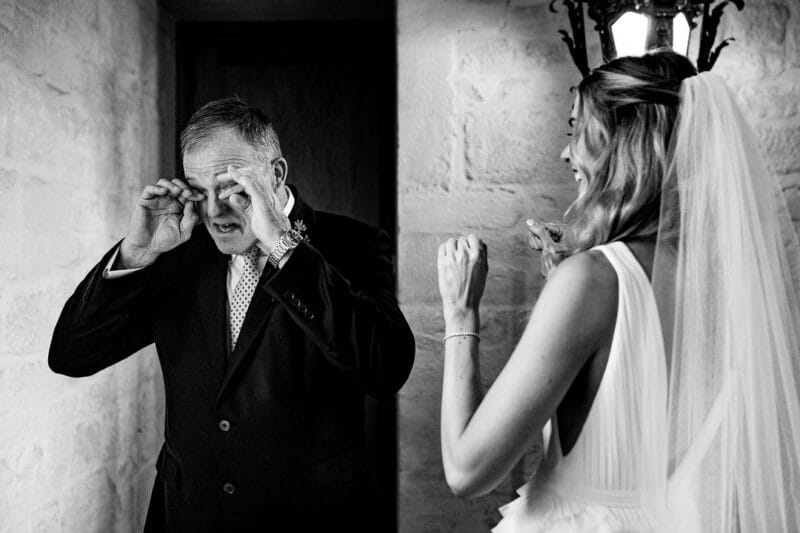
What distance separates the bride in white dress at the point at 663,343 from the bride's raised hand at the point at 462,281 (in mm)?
165

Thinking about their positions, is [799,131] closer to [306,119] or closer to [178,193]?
[306,119]

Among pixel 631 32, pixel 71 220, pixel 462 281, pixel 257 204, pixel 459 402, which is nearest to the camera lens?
pixel 459 402

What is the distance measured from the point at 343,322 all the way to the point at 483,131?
2.76ft

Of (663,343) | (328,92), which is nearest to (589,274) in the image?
(663,343)

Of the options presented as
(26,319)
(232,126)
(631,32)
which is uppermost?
(631,32)

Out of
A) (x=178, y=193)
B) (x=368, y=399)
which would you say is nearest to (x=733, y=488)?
(x=178, y=193)

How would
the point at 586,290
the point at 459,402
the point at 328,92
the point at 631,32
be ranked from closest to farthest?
the point at 586,290
the point at 459,402
the point at 631,32
the point at 328,92

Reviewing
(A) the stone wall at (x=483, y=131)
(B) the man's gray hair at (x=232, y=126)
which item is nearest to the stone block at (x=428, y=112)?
(A) the stone wall at (x=483, y=131)

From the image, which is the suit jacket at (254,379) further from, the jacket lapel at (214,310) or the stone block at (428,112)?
the stone block at (428,112)

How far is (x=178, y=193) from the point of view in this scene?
1.50 meters

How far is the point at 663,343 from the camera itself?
1077 mm

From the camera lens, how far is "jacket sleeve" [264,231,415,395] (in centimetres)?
142

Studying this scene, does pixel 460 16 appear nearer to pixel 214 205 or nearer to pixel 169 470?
pixel 214 205

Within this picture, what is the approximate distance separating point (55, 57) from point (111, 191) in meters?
0.42
